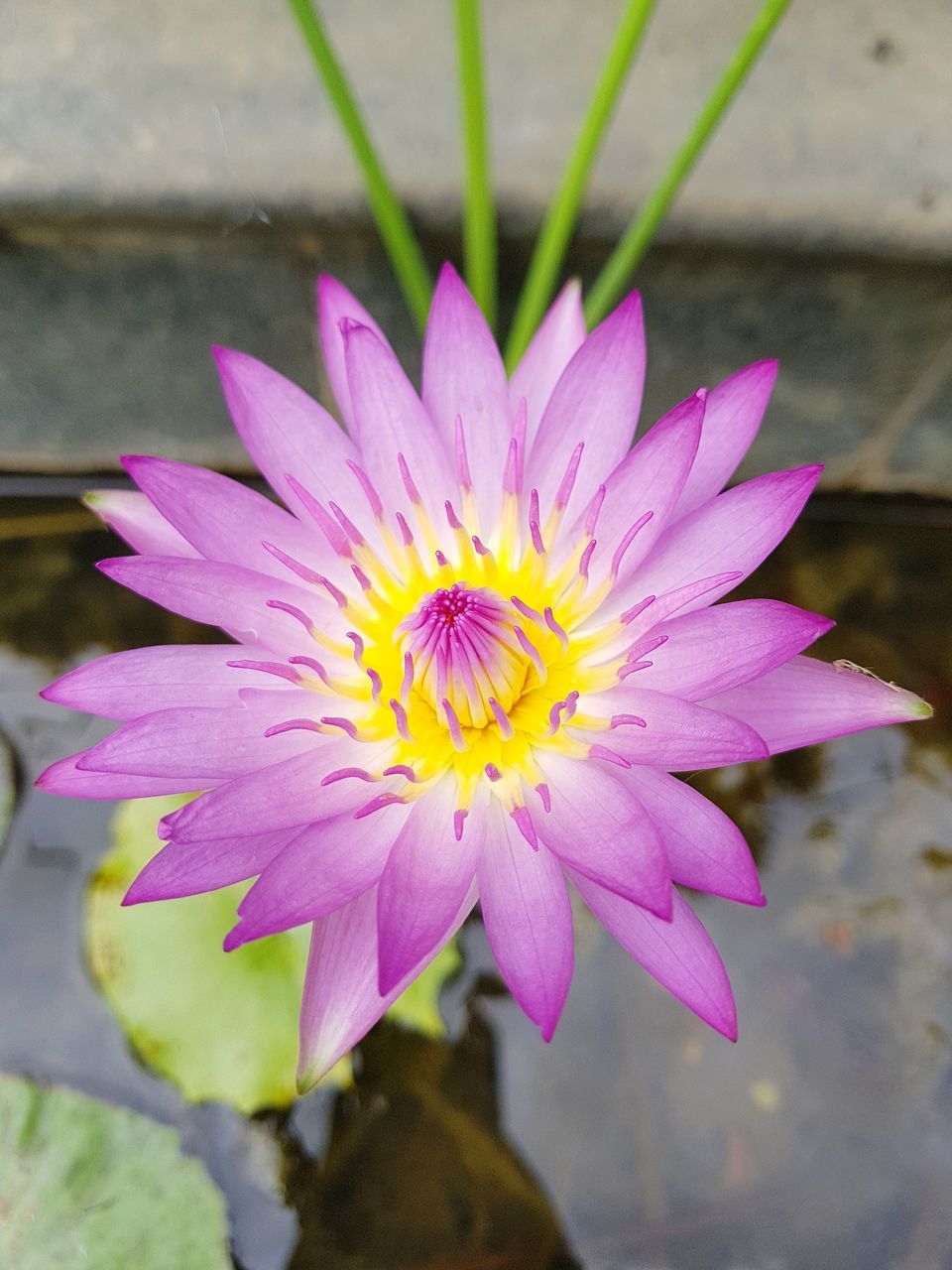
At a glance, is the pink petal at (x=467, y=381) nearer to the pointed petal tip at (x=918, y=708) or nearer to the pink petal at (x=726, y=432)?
the pink petal at (x=726, y=432)

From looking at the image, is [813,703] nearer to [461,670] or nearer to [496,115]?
[461,670]

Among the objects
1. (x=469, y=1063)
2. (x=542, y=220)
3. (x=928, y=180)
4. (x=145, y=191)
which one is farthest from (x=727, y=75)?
(x=469, y=1063)

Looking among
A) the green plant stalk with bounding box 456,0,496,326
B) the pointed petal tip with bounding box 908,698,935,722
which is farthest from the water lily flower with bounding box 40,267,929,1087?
the green plant stalk with bounding box 456,0,496,326

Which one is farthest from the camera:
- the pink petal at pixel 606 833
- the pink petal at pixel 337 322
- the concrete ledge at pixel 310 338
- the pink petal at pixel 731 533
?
the concrete ledge at pixel 310 338

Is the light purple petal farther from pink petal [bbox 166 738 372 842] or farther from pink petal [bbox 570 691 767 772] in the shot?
pink petal [bbox 166 738 372 842]

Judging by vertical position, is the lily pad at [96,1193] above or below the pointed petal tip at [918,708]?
below

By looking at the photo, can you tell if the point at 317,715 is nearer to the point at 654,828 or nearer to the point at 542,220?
the point at 654,828

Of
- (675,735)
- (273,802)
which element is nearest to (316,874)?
(273,802)

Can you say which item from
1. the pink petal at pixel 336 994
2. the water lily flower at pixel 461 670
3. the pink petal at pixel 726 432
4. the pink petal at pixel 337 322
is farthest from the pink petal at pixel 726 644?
the pink petal at pixel 337 322
